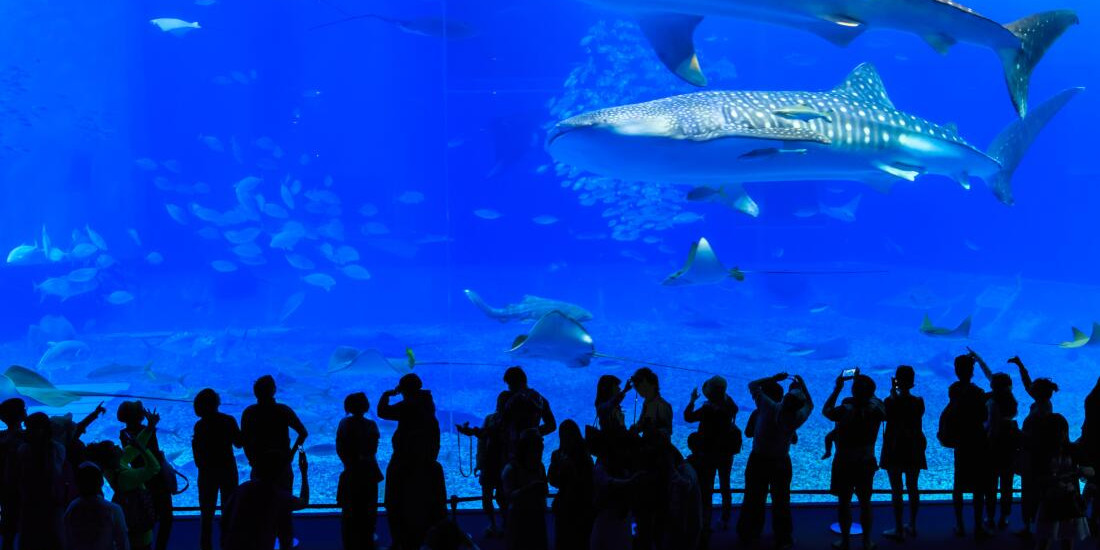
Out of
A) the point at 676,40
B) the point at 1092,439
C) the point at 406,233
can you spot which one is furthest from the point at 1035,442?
the point at 406,233

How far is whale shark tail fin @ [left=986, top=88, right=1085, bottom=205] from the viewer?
4.82 m

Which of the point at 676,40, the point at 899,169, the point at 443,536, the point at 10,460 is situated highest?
the point at 676,40

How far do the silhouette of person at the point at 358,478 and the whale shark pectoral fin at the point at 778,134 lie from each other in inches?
94.1

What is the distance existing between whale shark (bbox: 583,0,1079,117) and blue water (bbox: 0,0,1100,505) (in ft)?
1.93

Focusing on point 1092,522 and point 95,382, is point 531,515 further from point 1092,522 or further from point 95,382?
point 95,382

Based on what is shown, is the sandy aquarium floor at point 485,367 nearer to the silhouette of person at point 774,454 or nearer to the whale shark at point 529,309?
the whale shark at point 529,309

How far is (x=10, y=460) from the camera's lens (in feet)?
8.73

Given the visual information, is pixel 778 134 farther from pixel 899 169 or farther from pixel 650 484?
pixel 650 484

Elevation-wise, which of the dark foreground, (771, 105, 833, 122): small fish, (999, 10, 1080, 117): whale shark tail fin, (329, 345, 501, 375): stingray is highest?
(999, 10, 1080, 117): whale shark tail fin

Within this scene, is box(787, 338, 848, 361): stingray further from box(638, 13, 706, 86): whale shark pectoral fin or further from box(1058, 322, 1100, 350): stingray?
box(638, 13, 706, 86): whale shark pectoral fin

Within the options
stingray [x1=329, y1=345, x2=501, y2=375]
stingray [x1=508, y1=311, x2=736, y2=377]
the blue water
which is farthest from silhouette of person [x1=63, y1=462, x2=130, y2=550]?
stingray [x1=329, y1=345, x2=501, y2=375]

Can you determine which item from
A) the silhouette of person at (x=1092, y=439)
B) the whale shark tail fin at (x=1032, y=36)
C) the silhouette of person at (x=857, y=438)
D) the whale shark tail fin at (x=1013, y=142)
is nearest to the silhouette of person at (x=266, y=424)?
the silhouette of person at (x=857, y=438)

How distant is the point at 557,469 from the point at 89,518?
57.4 inches

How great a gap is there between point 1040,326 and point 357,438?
82.0ft
